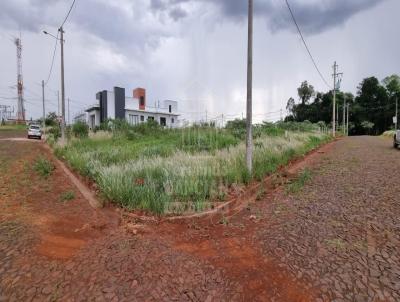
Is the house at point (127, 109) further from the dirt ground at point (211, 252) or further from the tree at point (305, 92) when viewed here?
the tree at point (305, 92)

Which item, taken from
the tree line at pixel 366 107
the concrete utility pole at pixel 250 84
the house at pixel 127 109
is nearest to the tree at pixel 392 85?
the tree line at pixel 366 107

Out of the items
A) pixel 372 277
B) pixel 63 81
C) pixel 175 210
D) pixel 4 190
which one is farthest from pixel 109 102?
pixel 372 277

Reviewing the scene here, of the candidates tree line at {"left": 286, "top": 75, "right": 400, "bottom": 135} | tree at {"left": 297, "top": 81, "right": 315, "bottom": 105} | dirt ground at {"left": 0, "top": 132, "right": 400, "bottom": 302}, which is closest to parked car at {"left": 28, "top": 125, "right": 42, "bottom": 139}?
dirt ground at {"left": 0, "top": 132, "right": 400, "bottom": 302}

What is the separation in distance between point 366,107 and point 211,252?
2844 inches

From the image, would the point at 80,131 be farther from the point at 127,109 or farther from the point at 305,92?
the point at 305,92

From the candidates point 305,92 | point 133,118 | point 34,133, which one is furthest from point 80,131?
point 305,92

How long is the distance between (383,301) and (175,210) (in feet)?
10.5

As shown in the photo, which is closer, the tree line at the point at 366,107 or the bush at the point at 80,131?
the bush at the point at 80,131

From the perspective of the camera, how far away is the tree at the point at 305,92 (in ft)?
251

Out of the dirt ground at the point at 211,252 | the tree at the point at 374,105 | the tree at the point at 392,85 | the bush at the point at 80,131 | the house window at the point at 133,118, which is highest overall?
the tree at the point at 392,85

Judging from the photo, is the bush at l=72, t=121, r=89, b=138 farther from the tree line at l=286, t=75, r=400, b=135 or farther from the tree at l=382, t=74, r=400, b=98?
the tree at l=382, t=74, r=400, b=98

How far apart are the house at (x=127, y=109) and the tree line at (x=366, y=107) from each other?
34945 mm

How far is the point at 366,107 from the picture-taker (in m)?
63.2

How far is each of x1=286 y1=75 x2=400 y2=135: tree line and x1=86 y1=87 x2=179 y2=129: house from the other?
34.9m
